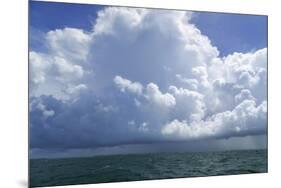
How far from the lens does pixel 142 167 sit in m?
4.79

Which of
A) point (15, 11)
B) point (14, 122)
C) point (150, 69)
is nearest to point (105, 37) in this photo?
point (150, 69)

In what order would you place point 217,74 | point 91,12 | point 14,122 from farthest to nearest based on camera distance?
point 217,74, point 91,12, point 14,122

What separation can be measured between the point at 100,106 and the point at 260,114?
1943 mm

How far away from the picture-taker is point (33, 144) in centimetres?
447

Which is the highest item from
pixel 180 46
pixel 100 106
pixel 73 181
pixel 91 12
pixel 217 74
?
pixel 91 12

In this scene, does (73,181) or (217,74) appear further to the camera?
(217,74)

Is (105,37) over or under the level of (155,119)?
over

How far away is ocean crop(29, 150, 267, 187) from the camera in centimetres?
452

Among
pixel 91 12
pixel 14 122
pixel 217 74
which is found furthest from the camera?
pixel 217 74

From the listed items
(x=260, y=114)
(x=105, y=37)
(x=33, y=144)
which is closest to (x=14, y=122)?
(x=33, y=144)

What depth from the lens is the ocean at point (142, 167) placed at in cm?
452

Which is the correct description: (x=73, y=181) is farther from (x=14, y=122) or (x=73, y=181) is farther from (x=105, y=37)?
(x=105, y=37)

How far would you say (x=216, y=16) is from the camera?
5094 millimetres

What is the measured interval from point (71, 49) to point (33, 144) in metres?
1.06
